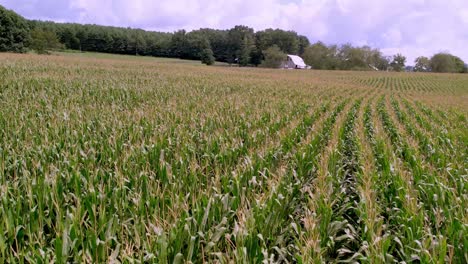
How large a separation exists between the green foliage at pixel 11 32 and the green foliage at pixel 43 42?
3.11 meters

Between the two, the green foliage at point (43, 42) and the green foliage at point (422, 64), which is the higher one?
the green foliage at point (422, 64)

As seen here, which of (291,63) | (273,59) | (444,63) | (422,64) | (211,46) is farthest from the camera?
(422,64)

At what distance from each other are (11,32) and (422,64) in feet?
412

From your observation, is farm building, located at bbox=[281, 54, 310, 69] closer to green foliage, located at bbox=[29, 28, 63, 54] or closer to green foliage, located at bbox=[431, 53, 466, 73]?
green foliage, located at bbox=[431, 53, 466, 73]

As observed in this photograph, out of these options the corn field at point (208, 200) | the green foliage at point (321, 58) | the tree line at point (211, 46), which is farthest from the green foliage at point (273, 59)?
the corn field at point (208, 200)

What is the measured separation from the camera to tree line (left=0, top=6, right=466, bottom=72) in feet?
281

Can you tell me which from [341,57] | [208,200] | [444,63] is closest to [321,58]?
[341,57]

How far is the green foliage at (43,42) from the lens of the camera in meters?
76.9

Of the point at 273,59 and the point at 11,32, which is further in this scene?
the point at 273,59

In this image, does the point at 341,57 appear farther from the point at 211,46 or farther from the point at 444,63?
the point at 211,46

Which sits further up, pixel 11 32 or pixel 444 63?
pixel 444 63

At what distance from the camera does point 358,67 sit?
10875cm

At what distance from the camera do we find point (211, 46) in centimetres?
11012

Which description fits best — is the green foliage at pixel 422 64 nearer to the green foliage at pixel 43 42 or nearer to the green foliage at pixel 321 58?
the green foliage at pixel 321 58
